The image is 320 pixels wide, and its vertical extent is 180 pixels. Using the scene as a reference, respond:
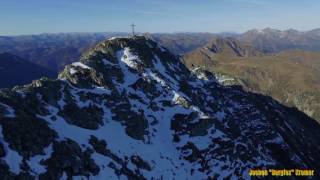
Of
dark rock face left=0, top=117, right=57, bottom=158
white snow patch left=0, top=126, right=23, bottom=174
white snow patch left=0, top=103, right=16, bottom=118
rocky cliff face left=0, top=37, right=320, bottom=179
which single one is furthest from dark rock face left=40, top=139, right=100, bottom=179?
white snow patch left=0, top=103, right=16, bottom=118

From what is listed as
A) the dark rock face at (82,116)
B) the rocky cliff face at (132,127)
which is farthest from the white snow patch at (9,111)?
the dark rock face at (82,116)

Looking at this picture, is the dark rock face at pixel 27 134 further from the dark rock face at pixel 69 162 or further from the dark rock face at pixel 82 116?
the dark rock face at pixel 82 116

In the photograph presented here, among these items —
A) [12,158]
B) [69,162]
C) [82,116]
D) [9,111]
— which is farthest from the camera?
[82,116]

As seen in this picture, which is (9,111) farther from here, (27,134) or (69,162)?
(69,162)

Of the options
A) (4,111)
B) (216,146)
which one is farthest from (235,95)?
(4,111)

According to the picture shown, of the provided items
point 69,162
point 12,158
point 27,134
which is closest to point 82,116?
point 69,162

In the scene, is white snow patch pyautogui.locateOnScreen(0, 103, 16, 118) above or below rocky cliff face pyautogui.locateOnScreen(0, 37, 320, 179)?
above

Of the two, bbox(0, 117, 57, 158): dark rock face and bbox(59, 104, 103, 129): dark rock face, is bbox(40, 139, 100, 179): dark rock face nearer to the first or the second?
bbox(0, 117, 57, 158): dark rock face

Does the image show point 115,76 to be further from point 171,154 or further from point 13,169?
point 13,169
